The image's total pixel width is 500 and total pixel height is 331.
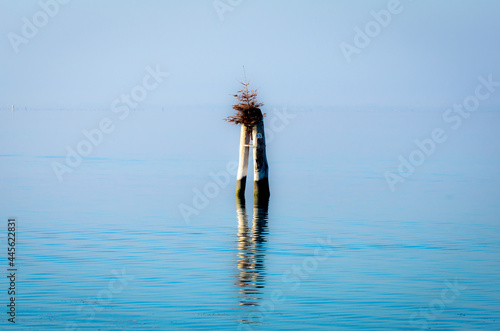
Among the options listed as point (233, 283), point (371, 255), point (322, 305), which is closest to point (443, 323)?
point (322, 305)

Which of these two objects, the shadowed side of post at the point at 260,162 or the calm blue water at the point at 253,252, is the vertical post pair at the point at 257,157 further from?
the calm blue water at the point at 253,252

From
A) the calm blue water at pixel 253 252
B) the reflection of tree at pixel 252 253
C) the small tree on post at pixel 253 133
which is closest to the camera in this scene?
the calm blue water at pixel 253 252

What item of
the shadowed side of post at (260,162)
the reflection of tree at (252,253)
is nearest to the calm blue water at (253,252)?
the reflection of tree at (252,253)

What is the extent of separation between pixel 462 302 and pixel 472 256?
535cm

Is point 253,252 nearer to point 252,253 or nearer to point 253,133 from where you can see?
point 252,253

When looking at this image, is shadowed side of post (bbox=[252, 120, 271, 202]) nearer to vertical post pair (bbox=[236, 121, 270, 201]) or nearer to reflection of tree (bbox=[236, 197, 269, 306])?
vertical post pair (bbox=[236, 121, 270, 201])

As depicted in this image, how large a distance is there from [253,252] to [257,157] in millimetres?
9366

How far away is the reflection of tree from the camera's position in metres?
18.0

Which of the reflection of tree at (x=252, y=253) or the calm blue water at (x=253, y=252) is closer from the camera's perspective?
A: the calm blue water at (x=253, y=252)

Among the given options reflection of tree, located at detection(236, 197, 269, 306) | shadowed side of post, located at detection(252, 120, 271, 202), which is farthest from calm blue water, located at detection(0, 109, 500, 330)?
shadowed side of post, located at detection(252, 120, 271, 202)

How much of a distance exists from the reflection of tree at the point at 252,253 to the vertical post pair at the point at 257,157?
61 cm

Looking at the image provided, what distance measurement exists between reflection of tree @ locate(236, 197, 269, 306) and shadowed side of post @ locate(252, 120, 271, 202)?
1.29 ft

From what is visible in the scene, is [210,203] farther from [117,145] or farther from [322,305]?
[117,145]

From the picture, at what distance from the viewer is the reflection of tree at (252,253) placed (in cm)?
1805
